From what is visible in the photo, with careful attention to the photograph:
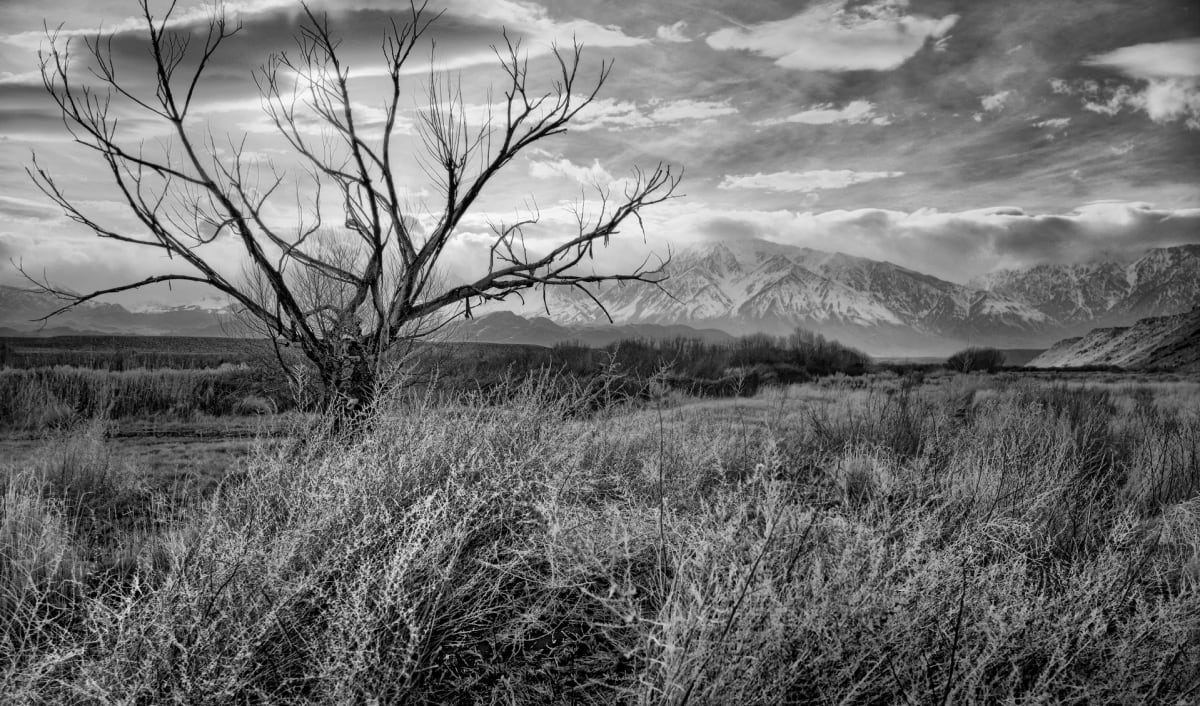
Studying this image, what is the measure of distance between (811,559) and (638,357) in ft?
82.0

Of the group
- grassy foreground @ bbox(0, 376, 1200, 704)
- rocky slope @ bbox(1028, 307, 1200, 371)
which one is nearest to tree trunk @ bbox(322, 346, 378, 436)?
grassy foreground @ bbox(0, 376, 1200, 704)

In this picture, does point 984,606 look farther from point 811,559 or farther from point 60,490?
point 60,490

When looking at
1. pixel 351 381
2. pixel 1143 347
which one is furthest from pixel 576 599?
pixel 1143 347

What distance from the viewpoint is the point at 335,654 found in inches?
94.0

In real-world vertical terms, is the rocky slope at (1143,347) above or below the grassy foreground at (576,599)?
above

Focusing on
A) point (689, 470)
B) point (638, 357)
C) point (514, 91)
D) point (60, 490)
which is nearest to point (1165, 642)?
point (689, 470)

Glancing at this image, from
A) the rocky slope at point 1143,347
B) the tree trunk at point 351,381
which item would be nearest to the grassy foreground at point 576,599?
the tree trunk at point 351,381

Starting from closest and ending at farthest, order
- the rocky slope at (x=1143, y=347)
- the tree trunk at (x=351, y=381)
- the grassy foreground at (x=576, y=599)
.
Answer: the grassy foreground at (x=576, y=599), the tree trunk at (x=351, y=381), the rocky slope at (x=1143, y=347)

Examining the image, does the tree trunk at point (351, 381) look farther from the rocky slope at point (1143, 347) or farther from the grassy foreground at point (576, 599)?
the rocky slope at point (1143, 347)

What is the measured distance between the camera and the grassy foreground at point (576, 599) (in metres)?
2.51

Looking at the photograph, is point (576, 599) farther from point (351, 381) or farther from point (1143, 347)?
point (1143, 347)

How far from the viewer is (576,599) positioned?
11.8 feet

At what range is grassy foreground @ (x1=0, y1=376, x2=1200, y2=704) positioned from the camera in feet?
8.25

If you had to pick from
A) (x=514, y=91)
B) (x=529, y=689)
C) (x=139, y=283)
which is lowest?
(x=529, y=689)
